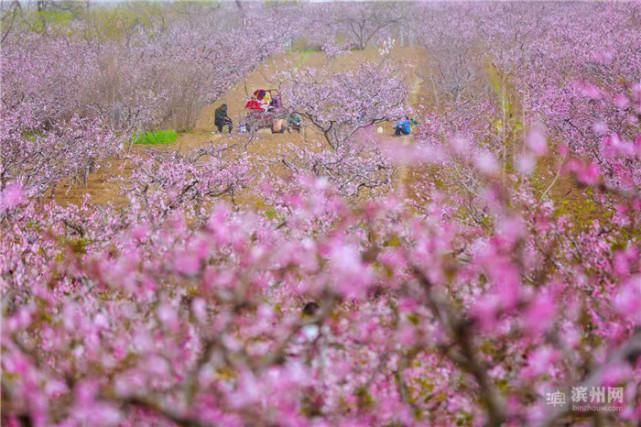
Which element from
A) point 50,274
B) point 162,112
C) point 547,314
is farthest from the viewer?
point 162,112

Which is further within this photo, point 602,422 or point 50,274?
point 50,274

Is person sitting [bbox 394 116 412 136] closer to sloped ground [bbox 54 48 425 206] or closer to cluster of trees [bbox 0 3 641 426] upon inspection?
sloped ground [bbox 54 48 425 206]

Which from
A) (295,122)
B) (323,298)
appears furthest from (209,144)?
(323,298)

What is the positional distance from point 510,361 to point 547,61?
718 inches

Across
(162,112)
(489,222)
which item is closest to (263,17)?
(162,112)

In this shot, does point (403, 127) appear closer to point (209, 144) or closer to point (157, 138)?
point (209, 144)

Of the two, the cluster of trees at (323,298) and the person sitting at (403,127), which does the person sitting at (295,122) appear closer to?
the person sitting at (403,127)

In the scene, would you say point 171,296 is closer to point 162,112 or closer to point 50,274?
point 50,274

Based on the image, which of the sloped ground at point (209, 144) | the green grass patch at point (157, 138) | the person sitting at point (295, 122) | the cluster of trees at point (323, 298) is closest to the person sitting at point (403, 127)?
the sloped ground at point (209, 144)

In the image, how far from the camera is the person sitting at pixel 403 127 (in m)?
18.9

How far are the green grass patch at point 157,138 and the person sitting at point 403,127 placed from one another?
7095 millimetres

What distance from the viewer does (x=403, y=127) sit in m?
19.0

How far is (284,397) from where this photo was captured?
12.6 feet

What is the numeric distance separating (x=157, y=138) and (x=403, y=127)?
25.2ft
